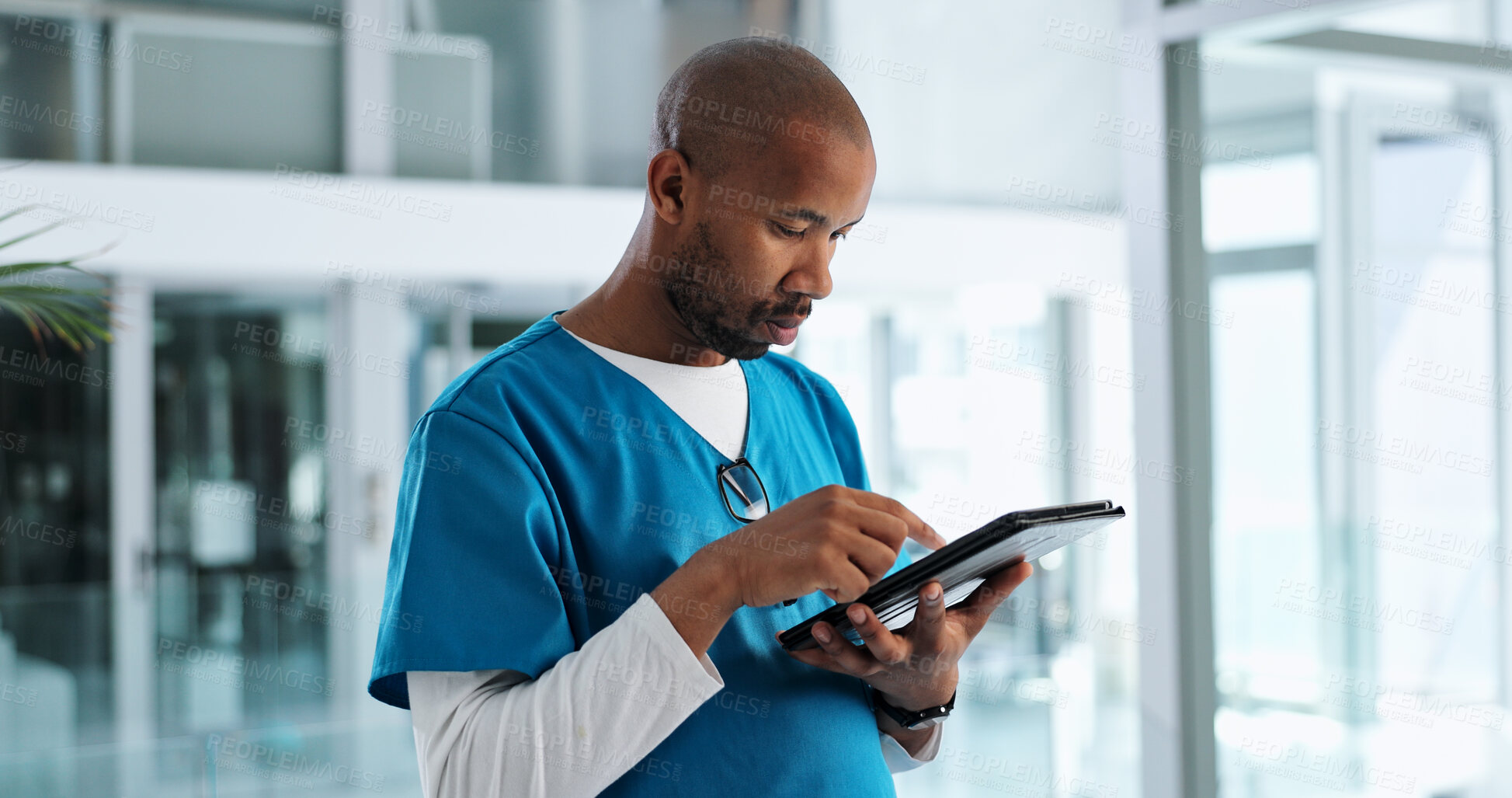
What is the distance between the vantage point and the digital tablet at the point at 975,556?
33.4 inches

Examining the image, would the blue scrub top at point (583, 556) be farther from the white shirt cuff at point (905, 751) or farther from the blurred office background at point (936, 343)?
the blurred office background at point (936, 343)

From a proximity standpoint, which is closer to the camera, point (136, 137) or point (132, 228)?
point (132, 228)

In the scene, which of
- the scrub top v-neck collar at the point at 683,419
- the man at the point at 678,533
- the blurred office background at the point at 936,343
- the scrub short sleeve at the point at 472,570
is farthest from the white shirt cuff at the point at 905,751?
the blurred office background at the point at 936,343

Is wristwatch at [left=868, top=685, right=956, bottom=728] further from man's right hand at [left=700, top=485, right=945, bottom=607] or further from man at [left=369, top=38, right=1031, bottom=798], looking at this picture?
man's right hand at [left=700, top=485, right=945, bottom=607]

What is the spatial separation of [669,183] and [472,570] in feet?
1.21

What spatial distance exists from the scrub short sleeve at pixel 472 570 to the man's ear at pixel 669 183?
0.25 m

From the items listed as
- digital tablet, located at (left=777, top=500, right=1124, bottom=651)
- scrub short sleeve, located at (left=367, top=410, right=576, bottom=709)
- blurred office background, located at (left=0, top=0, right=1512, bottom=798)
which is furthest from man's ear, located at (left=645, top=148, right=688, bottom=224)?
blurred office background, located at (left=0, top=0, right=1512, bottom=798)

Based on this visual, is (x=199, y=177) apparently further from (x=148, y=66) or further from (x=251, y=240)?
(x=148, y=66)

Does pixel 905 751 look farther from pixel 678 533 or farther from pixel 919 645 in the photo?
pixel 678 533

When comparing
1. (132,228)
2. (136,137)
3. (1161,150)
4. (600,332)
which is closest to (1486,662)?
(1161,150)

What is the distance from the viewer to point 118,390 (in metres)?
4.89

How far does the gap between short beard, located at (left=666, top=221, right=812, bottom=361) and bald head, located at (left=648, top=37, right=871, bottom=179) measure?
0.21 ft

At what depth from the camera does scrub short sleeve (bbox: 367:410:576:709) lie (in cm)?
87

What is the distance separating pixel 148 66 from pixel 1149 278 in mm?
4545
